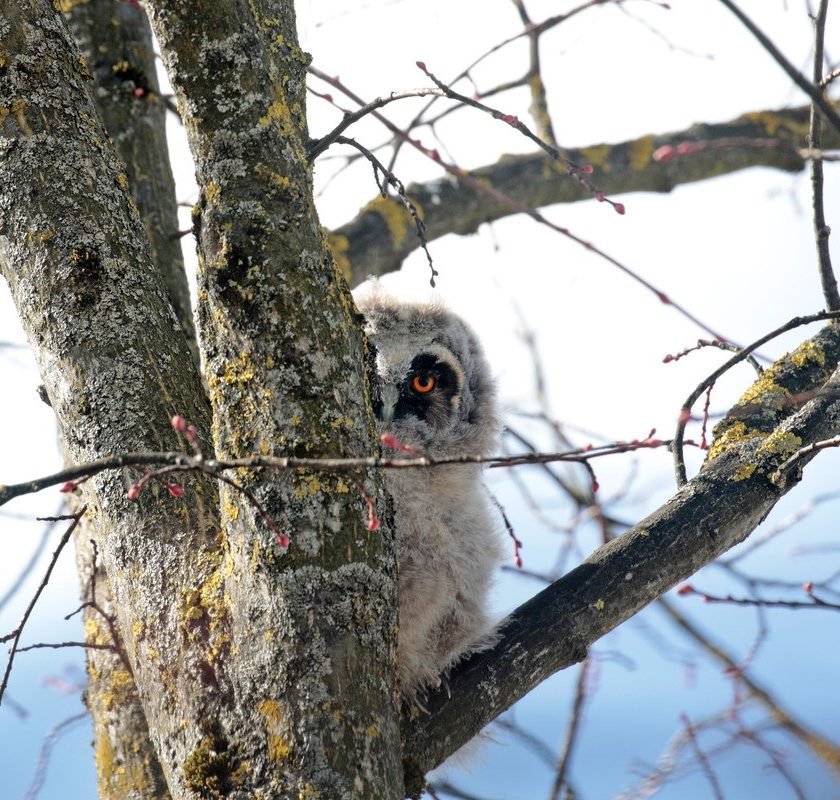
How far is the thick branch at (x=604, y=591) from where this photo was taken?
6.94ft

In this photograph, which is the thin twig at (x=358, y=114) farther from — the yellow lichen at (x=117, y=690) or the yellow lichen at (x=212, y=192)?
the yellow lichen at (x=117, y=690)

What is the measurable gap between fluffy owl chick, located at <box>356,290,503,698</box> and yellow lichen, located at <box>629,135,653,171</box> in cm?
142

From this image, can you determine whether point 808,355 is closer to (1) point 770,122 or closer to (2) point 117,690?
(2) point 117,690

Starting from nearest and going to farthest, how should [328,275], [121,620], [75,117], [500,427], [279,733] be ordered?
[279,733] → [328,275] → [121,620] → [75,117] → [500,427]

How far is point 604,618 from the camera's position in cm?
216

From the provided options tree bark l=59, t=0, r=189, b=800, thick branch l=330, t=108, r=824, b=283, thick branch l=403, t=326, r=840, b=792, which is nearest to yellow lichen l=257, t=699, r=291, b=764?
thick branch l=403, t=326, r=840, b=792

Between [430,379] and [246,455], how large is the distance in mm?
1656

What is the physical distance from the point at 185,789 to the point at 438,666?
811 mm

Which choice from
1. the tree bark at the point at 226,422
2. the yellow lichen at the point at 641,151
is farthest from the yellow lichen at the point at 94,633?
the yellow lichen at the point at 641,151

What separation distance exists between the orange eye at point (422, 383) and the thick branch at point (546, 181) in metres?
0.91

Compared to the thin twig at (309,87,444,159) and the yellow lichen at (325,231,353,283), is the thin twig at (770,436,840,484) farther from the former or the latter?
the yellow lichen at (325,231,353,283)

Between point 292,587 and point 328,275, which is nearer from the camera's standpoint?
point 292,587

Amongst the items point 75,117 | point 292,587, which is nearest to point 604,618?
point 292,587

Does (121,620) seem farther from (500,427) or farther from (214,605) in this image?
(500,427)
